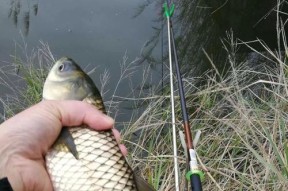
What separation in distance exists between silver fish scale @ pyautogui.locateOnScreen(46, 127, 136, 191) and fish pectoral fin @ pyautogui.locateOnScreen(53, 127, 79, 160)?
1 centimetres

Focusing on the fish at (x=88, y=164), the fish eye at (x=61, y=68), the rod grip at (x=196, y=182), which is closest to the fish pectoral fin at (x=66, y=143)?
the fish at (x=88, y=164)

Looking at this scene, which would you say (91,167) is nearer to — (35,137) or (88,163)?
(88,163)

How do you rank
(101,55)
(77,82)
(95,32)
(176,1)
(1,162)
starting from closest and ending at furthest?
(1,162) → (77,82) → (101,55) → (95,32) → (176,1)

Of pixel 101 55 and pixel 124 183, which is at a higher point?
pixel 124 183

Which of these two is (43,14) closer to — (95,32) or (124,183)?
(95,32)

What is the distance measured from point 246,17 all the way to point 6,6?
3138 mm

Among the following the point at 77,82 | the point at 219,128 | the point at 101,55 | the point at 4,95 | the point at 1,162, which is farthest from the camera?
the point at 101,55

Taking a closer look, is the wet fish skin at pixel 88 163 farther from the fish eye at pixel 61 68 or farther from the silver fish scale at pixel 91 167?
the fish eye at pixel 61 68

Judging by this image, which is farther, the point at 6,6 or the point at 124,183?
the point at 6,6

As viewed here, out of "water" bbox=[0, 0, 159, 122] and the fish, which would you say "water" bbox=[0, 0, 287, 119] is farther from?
the fish

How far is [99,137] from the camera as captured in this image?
80.5 inches

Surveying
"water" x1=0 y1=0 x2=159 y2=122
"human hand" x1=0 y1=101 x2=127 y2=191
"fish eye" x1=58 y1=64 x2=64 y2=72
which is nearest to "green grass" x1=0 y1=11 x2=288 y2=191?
"water" x1=0 y1=0 x2=159 y2=122

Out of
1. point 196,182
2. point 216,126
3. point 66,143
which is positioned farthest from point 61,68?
point 216,126

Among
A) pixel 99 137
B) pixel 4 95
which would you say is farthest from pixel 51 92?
pixel 4 95
